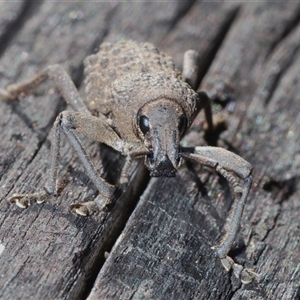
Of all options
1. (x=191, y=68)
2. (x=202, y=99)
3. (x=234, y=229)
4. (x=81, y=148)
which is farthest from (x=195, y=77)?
(x=234, y=229)

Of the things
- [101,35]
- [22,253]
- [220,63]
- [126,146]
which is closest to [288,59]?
[220,63]

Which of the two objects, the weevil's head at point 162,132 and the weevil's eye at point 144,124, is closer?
the weevil's head at point 162,132

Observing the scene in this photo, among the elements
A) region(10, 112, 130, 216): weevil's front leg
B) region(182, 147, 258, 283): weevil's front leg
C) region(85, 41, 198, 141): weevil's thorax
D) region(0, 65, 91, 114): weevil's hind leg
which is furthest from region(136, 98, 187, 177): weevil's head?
region(0, 65, 91, 114): weevil's hind leg

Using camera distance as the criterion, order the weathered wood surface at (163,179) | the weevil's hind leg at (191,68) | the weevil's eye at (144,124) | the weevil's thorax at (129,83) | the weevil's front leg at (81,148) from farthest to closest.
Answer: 1. the weevil's hind leg at (191,68)
2. the weevil's thorax at (129,83)
3. the weevil's eye at (144,124)
4. the weevil's front leg at (81,148)
5. the weathered wood surface at (163,179)

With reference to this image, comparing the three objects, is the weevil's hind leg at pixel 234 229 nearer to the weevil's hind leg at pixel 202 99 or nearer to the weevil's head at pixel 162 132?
the weevil's head at pixel 162 132

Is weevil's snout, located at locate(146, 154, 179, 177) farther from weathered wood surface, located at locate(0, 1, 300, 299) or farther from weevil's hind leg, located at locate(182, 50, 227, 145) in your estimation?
weevil's hind leg, located at locate(182, 50, 227, 145)

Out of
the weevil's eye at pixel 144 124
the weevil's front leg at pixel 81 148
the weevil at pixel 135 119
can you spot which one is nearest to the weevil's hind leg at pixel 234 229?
the weevil at pixel 135 119
